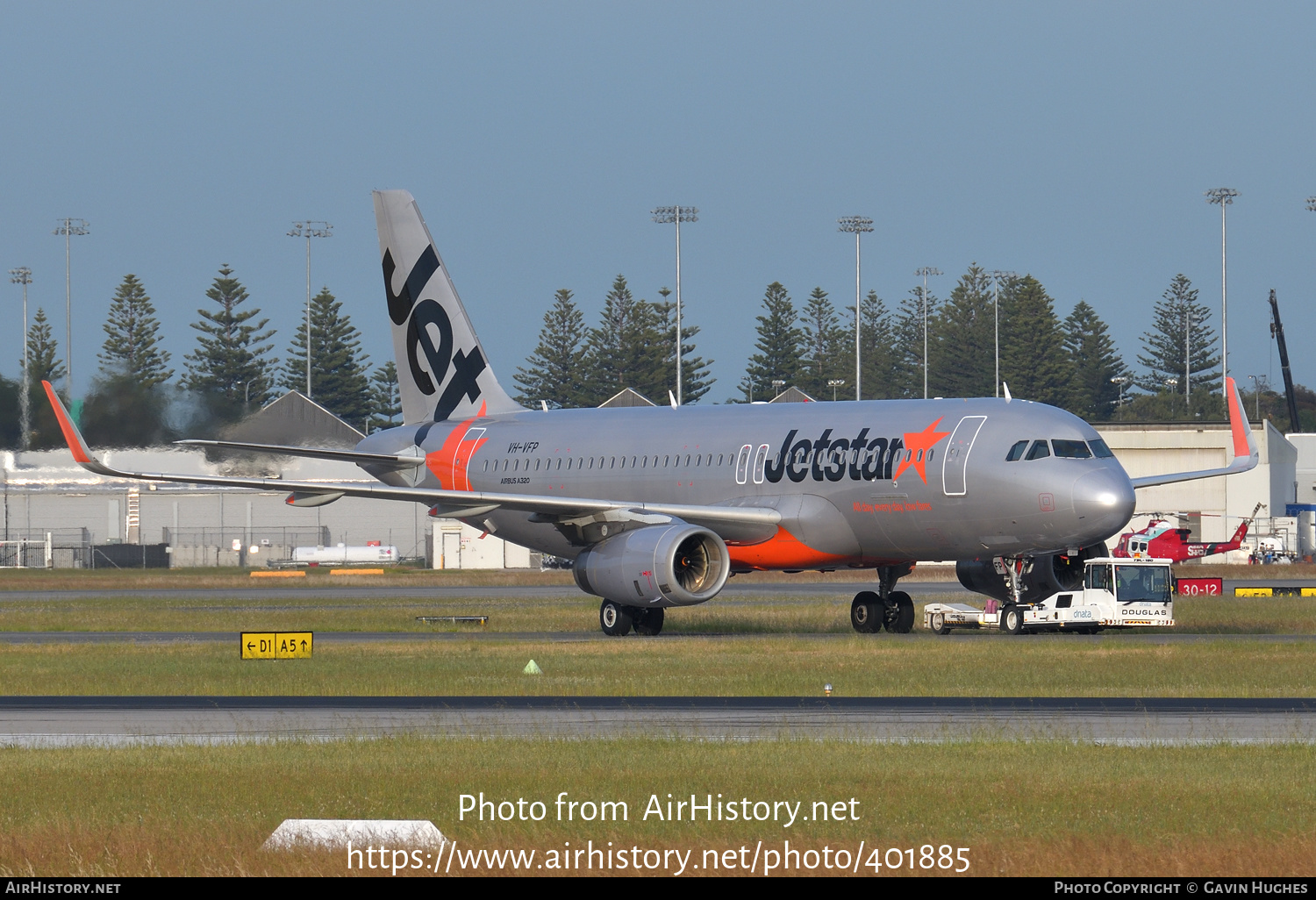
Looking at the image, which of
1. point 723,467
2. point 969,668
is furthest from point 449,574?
point 969,668

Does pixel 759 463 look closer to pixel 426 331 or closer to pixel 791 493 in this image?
pixel 791 493

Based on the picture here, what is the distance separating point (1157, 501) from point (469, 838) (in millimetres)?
95353

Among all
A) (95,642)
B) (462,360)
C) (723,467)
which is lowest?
(95,642)

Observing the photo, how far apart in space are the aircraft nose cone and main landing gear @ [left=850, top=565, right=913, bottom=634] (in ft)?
19.4

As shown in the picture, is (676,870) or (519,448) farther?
(519,448)

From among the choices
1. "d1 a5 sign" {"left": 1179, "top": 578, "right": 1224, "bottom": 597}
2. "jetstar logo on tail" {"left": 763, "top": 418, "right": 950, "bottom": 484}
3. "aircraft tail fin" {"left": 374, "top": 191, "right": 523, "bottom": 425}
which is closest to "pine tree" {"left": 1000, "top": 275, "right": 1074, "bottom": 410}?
"d1 a5 sign" {"left": 1179, "top": 578, "right": 1224, "bottom": 597}

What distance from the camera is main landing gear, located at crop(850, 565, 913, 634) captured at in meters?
41.8

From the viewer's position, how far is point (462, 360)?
170ft

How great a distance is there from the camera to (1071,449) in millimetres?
37812

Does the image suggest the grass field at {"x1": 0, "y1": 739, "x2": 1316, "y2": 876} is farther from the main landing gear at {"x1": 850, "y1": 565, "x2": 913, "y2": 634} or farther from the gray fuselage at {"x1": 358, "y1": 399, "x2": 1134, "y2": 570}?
the main landing gear at {"x1": 850, "y1": 565, "x2": 913, "y2": 634}

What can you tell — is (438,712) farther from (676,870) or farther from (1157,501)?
(1157,501)

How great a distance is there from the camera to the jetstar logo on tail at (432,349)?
2034 inches

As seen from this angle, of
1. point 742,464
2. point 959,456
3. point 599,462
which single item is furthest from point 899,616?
point 599,462

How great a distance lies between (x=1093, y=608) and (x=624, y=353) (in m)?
144
